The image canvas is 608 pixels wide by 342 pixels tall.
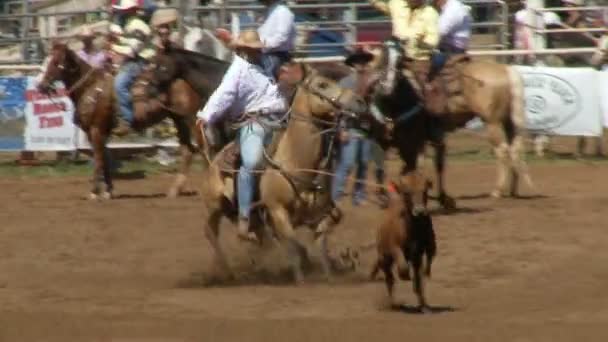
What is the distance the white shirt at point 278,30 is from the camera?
49.0 feet

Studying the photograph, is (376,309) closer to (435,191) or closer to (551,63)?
(435,191)

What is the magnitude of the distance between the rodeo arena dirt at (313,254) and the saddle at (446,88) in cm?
99

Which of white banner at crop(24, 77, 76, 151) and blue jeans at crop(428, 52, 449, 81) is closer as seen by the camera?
blue jeans at crop(428, 52, 449, 81)

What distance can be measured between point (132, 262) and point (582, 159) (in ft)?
30.0

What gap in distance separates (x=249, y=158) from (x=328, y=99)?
2.44ft

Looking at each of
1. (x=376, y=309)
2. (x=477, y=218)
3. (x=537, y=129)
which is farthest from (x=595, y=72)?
(x=376, y=309)

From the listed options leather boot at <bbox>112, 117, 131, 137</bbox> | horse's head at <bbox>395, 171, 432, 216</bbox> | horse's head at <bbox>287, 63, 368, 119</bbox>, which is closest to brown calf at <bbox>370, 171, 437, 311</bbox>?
horse's head at <bbox>395, 171, 432, 216</bbox>

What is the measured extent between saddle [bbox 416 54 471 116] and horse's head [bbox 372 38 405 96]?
951 mm

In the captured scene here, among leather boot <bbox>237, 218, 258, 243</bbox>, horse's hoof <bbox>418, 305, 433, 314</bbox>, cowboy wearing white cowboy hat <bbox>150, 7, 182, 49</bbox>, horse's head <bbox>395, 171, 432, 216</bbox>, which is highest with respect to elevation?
cowboy wearing white cowboy hat <bbox>150, 7, 182, 49</bbox>

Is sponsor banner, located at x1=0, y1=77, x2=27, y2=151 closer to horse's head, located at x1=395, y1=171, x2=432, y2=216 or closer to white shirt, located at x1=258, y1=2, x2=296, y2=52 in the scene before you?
white shirt, located at x1=258, y1=2, x2=296, y2=52

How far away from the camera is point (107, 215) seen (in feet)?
54.4

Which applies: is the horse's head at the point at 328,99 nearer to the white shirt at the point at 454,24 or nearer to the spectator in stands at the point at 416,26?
the spectator in stands at the point at 416,26

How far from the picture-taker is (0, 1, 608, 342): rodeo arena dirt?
957cm

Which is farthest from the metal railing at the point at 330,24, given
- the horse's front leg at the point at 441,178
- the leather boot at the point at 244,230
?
the leather boot at the point at 244,230
